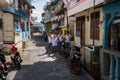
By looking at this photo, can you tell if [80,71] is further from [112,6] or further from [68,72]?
[112,6]

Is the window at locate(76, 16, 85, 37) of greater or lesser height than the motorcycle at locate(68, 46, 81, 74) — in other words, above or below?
above

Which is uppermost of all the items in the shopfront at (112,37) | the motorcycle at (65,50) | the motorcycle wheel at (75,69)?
the shopfront at (112,37)

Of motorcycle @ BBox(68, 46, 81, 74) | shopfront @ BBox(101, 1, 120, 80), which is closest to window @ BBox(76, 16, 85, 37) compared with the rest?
motorcycle @ BBox(68, 46, 81, 74)

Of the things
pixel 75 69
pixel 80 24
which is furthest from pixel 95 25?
pixel 80 24

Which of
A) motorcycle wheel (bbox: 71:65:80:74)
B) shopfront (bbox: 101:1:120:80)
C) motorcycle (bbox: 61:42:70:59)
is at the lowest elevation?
motorcycle wheel (bbox: 71:65:80:74)

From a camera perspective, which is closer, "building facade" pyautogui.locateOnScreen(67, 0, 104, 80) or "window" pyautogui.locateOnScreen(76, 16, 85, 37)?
"building facade" pyautogui.locateOnScreen(67, 0, 104, 80)

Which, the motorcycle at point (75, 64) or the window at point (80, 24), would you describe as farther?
the window at point (80, 24)

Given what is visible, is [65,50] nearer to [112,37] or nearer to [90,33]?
[90,33]

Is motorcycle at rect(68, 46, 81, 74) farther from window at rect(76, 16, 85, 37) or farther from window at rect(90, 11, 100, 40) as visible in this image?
window at rect(76, 16, 85, 37)

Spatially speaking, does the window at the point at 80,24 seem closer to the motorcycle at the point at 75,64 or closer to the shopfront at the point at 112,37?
the motorcycle at the point at 75,64

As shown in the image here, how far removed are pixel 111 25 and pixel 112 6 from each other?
4.05ft

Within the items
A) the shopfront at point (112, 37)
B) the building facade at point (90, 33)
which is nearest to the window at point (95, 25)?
the building facade at point (90, 33)

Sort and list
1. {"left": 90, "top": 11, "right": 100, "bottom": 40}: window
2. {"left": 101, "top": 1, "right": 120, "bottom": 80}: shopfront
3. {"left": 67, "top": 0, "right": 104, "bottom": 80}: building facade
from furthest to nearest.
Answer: {"left": 90, "top": 11, "right": 100, "bottom": 40}: window → {"left": 67, "top": 0, "right": 104, "bottom": 80}: building facade → {"left": 101, "top": 1, "right": 120, "bottom": 80}: shopfront

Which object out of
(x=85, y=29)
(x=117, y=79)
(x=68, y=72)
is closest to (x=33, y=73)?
(x=68, y=72)
